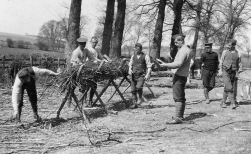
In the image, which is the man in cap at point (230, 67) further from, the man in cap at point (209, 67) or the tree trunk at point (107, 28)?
the tree trunk at point (107, 28)

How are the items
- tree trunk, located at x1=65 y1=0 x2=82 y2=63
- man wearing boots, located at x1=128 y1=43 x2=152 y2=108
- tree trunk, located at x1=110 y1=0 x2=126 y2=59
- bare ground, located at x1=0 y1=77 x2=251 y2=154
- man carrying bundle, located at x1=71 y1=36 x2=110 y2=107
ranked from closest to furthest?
bare ground, located at x1=0 y1=77 x2=251 y2=154, man carrying bundle, located at x1=71 y1=36 x2=110 y2=107, man wearing boots, located at x1=128 y1=43 x2=152 y2=108, tree trunk, located at x1=65 y1=0 x2=82 y2=63, tree trunk, located at x1=110 y1=0 x2=126 y2=59

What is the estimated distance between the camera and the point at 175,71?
595cm

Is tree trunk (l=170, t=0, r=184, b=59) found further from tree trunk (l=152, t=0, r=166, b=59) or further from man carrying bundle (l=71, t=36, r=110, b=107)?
man carrying bundle (l=71, t=36, r=110, b=107)

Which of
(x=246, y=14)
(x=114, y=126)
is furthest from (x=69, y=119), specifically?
(x=246, y=14)

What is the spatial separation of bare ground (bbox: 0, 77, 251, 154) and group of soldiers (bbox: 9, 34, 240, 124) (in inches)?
16.0

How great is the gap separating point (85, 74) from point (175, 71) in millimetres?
1909

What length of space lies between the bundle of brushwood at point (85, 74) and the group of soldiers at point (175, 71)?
0.74 ft

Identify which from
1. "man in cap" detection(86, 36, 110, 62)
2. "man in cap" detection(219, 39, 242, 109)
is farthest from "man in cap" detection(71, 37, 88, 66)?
"man in cap" detection(219, 39, 242, 109)

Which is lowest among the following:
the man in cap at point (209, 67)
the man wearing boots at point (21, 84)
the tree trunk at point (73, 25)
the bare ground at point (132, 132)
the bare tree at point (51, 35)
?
the bare ground at point (132, 132)

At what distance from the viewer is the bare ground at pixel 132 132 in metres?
4.27

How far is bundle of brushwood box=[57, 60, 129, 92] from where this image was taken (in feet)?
18.9

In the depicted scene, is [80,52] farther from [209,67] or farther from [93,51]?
[209,67]

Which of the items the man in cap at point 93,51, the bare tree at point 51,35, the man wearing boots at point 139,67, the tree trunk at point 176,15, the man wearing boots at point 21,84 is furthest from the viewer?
the bare tree at point 51,35

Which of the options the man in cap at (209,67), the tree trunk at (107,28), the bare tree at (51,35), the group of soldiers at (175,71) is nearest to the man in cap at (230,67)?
the group of soldiers at (175,71)
